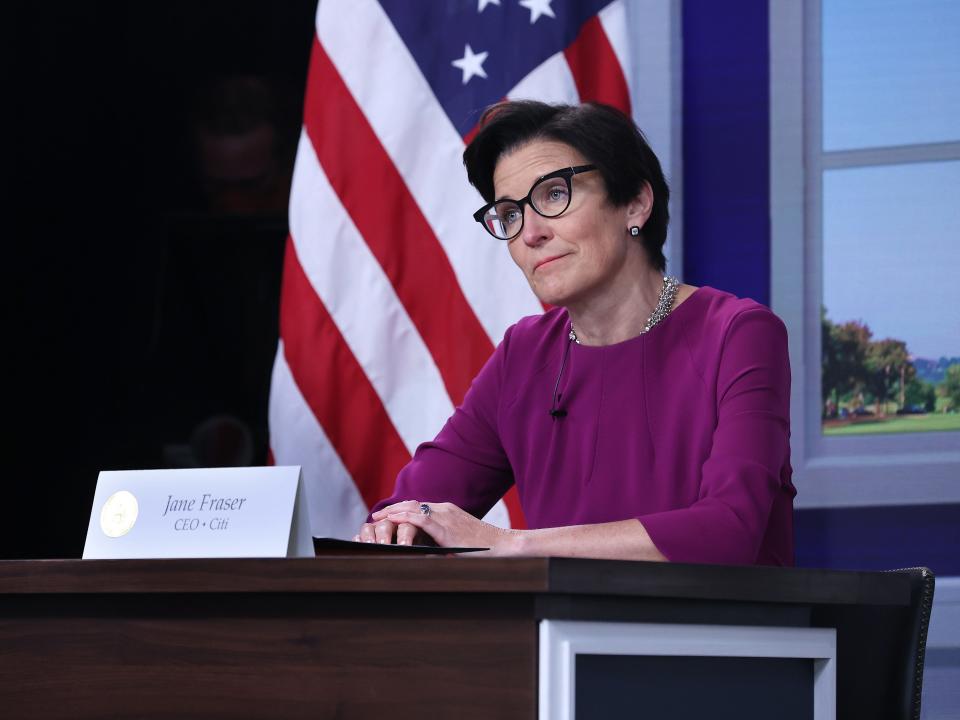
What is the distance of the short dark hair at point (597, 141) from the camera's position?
1.65 meters

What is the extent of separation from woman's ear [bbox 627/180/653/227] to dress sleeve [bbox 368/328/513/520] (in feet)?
0.88

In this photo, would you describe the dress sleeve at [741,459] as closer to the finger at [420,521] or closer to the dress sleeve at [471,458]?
the finger at [420,521]

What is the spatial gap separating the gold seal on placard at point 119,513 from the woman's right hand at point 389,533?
0.99 ft

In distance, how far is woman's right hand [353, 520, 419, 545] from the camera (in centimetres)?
133

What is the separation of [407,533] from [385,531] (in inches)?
1.6

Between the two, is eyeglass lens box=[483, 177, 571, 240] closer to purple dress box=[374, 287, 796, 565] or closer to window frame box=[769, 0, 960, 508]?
purple dress box=[374, 287, 796, 565]

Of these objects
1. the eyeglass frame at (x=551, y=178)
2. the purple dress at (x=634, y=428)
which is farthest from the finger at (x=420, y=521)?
the eyeglass frame at (x=551, y=178)

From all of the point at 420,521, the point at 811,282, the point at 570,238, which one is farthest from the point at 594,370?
the point at 811,282

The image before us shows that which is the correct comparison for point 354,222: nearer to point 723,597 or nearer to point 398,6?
point 398,6

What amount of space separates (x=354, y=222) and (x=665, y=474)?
1006 mm

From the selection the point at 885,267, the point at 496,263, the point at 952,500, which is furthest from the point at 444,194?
the point at 952,500

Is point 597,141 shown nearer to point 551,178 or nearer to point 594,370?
point 551,178

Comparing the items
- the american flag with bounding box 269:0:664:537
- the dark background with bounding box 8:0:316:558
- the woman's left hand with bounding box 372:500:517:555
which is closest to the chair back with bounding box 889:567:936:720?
the woman's left hand with bounding box 372:500:517:555

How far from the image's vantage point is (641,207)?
5.59 ft
